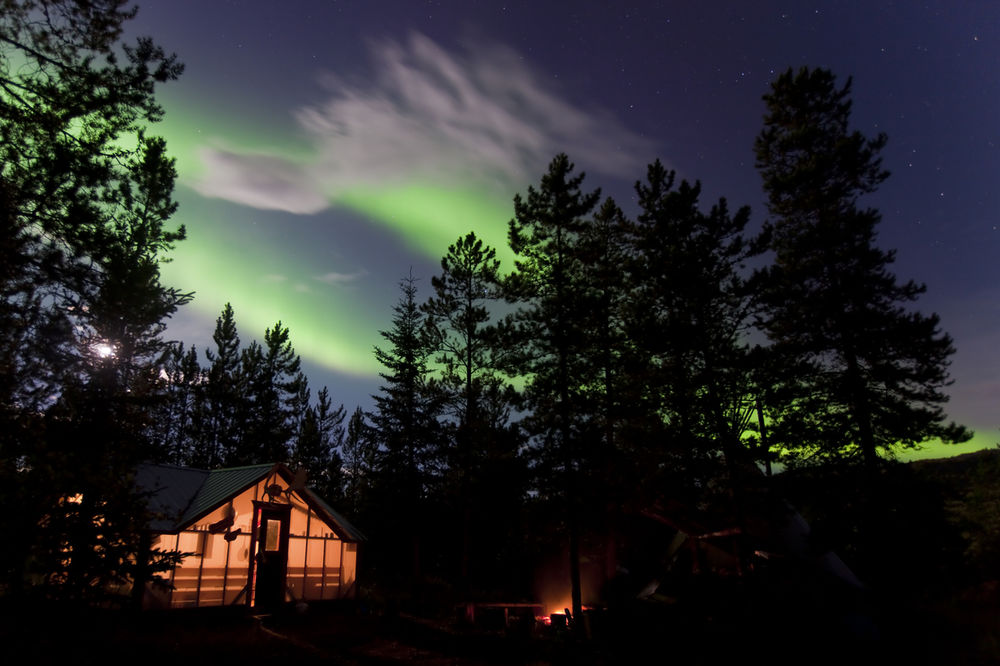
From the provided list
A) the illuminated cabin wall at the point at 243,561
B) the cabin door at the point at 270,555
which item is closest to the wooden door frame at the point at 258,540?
the cabin door at the point at 270,555

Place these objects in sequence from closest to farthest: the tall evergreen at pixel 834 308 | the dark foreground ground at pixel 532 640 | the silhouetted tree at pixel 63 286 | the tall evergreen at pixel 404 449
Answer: the silhouetted tree at pixel 63 286
the dark foreground ground at pixel 532 640
the tall evergreen at pixel 834 308
the tall evergreen at pixel 404 449

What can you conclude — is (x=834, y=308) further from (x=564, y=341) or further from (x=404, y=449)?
(x=404, y=449)

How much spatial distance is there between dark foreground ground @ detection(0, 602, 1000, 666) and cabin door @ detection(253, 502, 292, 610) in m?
2.17

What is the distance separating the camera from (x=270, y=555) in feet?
70.8

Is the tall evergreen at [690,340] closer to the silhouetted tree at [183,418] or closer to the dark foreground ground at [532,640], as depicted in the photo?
the dark foreground ground at [532,640]

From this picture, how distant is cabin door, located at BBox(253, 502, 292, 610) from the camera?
2097 cm

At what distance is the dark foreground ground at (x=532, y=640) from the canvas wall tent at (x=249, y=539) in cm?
114

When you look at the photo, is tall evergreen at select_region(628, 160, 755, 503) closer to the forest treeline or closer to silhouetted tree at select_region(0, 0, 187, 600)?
the forest treeline

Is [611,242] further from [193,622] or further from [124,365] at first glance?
[193,622]

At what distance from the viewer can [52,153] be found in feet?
25.6

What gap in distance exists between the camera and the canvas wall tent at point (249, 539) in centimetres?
1894

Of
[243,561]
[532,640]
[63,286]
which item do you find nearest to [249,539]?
[243,561]

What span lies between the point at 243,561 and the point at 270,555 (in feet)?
4.46

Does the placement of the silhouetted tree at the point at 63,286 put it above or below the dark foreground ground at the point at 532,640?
above
